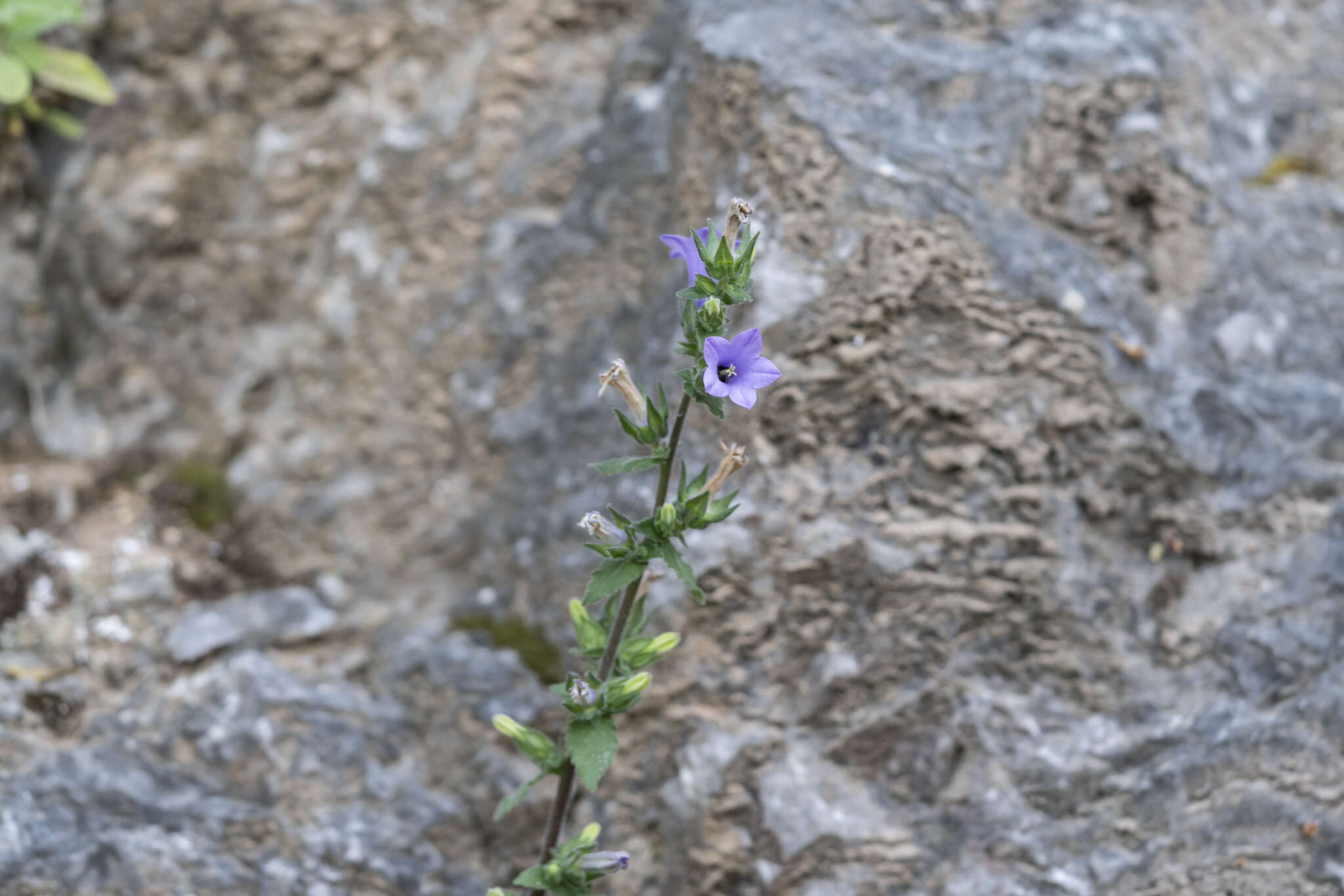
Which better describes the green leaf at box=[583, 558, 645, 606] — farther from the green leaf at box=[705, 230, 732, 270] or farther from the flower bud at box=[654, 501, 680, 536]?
the green leaf at box=[705, 230, 732, 270]

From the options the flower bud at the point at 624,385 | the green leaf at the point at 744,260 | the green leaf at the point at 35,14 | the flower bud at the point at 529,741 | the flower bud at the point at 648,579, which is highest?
the green leaf at the point at 35,14

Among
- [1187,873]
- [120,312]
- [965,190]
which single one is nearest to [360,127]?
[120,312]

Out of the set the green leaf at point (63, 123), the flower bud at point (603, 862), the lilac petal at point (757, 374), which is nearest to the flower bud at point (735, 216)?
the lilac petal at point (757, 374)

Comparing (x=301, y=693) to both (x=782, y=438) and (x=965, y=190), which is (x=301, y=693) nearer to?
(x=782, y=438)

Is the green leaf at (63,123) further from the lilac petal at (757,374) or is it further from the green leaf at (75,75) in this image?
the lilac petal at (757,374)

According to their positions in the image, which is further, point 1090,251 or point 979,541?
point 1090,251
